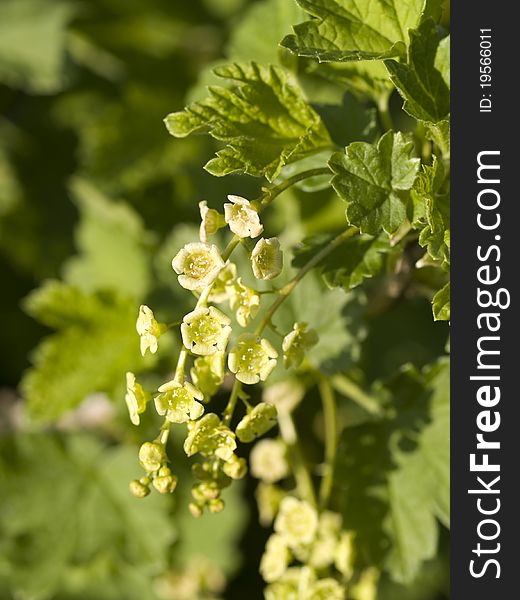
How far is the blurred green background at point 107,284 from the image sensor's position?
79.2 inches

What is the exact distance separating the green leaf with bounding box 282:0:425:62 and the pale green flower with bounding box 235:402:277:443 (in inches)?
20.8

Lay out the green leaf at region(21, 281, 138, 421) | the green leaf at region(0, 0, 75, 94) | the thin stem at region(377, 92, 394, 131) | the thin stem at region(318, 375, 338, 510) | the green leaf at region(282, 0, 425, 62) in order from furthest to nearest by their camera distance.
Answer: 1. the green leaf at region(0, 0, 75, 94)
2. the green leaf at region(21, 281, 138, 421)
3. the thin stem at region(318, 375, 338, 510)
4. the thin stem at region(377, 92, 394, 131)
5. the green leaf at region(282, 0, 425, 62)

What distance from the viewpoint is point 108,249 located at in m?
2.22

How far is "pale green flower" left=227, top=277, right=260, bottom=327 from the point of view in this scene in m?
1.26

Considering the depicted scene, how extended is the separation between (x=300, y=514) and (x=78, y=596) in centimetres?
109

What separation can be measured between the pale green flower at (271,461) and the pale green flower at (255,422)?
45 cm

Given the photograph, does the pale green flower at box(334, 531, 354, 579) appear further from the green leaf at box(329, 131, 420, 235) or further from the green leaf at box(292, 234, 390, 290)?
the green leaf at box(329, 131, 420, 235)

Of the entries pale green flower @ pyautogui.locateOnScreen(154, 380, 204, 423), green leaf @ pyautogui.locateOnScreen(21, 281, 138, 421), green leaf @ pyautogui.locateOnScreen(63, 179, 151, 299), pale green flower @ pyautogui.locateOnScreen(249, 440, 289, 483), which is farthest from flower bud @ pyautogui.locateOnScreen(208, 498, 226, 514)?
green leaf @ pyautogui.locateOnScreen(63, 179, 151, 299)

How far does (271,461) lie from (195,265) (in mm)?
659

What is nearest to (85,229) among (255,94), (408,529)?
(255,94)

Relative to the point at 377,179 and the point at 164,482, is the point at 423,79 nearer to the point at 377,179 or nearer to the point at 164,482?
the point at 377,179

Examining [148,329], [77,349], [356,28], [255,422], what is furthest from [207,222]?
[77,349]

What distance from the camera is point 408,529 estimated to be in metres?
1.66

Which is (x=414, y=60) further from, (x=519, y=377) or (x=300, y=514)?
(x=300, y=514)
